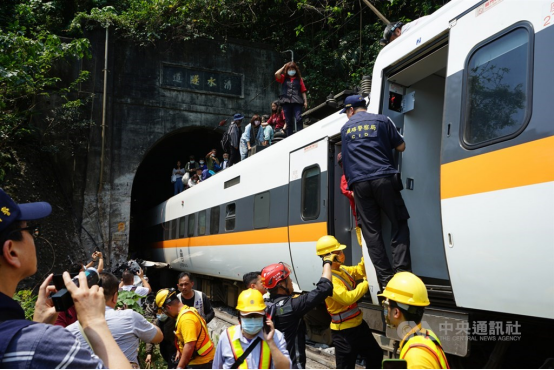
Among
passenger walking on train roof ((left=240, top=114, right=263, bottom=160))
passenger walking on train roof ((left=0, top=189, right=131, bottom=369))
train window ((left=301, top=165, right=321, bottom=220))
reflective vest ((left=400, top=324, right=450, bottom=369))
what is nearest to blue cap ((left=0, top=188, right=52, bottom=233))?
passenger walking on train roof ((left=0, top=189, right=131, bottom=369))

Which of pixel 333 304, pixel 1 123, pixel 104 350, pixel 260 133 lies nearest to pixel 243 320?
pixel 104 350

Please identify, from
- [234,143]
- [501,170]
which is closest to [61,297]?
[501,170]

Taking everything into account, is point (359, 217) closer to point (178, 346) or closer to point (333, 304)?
point (333, 304)

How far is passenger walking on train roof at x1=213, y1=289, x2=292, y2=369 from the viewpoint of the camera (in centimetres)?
305

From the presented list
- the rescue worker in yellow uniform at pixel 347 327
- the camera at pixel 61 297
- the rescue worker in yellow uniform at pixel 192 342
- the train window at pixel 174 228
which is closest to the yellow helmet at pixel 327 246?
the rescue worker in yellow uniform at pixel 347 327

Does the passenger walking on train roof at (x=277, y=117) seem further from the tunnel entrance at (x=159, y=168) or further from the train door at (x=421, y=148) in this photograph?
the tunnel entrance at (x=159, y=168)

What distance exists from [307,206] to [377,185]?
257cm

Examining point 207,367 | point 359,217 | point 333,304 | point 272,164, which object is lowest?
point 207,367

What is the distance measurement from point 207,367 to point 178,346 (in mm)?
364

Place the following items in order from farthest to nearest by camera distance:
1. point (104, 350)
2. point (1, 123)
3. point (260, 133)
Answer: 1. point (1, 123)
2. point (260, 133)
3. point (104, 350)

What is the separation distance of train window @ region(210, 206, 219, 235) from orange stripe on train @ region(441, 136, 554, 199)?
772 centimetres

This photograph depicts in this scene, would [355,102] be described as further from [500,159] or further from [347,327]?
[347,327]

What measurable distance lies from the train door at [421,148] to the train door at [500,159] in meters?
0.96

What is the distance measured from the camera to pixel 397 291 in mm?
2883
